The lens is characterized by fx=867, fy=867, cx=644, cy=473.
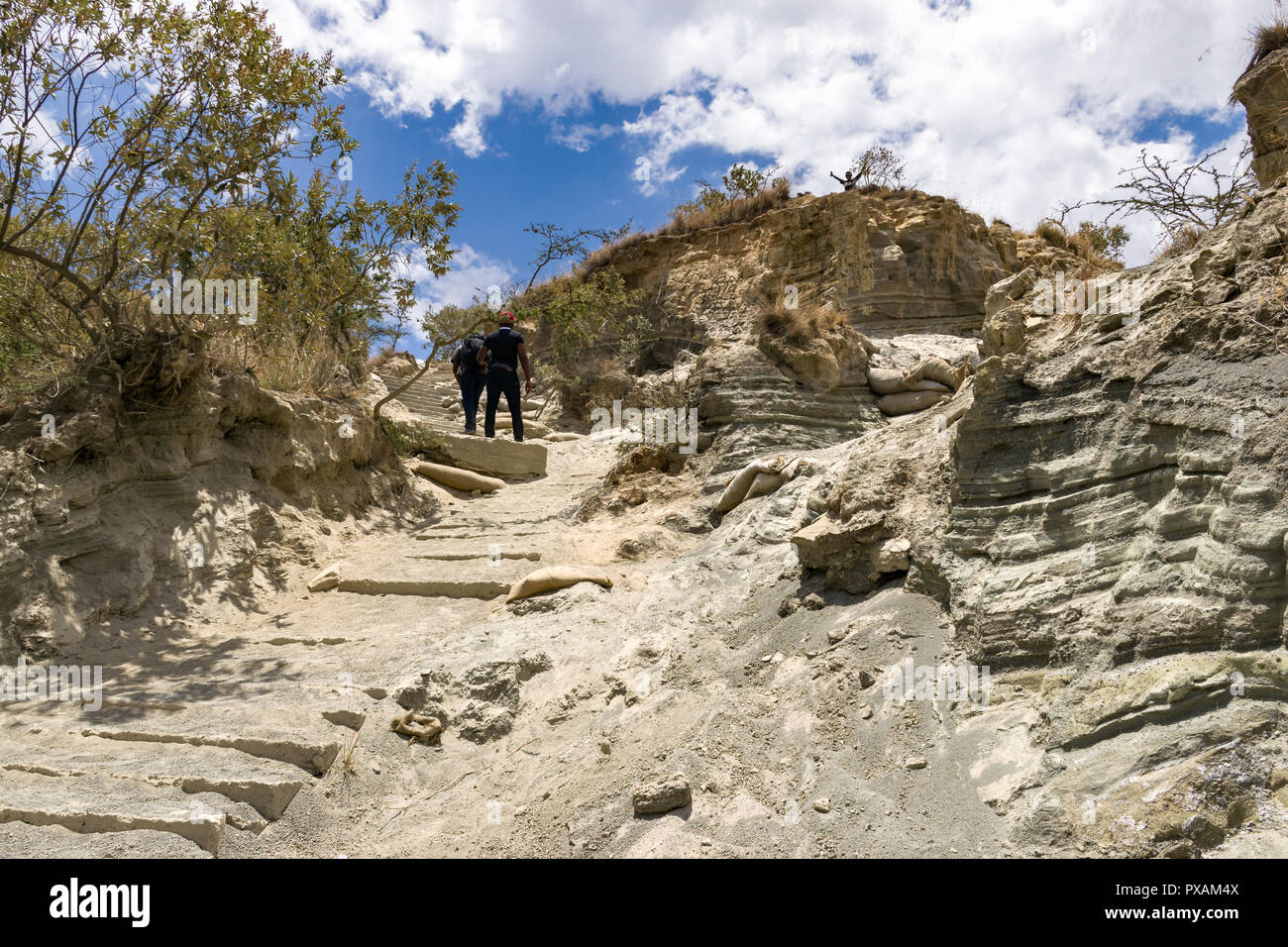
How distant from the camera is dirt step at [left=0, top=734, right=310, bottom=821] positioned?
428 centimetres

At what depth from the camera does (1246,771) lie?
2.92 m

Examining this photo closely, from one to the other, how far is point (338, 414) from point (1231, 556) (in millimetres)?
8235

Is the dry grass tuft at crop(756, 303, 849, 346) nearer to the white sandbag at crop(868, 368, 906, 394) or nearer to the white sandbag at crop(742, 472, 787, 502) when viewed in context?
the white sandbag at crop(868, 368, 906, 394)

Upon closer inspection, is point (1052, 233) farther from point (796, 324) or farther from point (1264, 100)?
point (796, 324)

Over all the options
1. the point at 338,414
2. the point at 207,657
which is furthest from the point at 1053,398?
the point at 338,414

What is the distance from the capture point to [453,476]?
10914 mm

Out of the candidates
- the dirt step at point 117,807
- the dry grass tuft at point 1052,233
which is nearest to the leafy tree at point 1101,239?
the dry grass tuft at point 1052,233

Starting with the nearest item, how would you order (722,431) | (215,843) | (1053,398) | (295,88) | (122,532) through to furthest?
(215,843), (1053,398), (122,532), (295,88), (722,431)

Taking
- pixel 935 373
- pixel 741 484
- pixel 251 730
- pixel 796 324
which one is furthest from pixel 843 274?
pixel 251 730

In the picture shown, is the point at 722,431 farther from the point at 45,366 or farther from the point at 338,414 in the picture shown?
the point at 45,366

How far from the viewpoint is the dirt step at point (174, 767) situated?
4278 mm

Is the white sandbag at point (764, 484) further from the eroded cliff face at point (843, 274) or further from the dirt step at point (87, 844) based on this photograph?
the dirt step at point (87, 844)

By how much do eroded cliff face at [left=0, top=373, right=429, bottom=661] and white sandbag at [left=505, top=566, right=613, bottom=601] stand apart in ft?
7.87

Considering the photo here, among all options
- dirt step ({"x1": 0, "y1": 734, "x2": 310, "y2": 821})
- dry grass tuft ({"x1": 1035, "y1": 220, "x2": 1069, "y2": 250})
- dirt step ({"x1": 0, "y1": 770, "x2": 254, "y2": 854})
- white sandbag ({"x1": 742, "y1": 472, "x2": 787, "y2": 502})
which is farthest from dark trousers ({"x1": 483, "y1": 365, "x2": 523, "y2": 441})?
dry grass tuft ({"x1": 1035, "y1": 220, "x2": 1069, "y2": 250})
